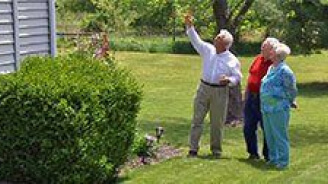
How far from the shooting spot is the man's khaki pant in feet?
30.6

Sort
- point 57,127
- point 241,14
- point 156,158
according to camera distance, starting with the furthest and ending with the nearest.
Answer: point 241,14
point 156,158
point 57,127

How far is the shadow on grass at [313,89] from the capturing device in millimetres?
25516

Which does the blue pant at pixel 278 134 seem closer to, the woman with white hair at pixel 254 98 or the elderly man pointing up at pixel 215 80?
the woman with white hair at pixel 254 98

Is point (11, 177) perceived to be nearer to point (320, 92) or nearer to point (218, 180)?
point (218, 180)

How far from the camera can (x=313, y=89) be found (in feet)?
89.9

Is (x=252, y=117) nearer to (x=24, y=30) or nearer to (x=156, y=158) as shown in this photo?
(x=156, y=158)

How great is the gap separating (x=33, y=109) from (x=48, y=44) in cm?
303

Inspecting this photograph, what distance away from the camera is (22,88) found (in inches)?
292

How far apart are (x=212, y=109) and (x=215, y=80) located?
1.34 feet

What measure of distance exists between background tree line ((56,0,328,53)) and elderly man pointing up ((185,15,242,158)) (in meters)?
5.34

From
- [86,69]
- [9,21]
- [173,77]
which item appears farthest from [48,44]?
[173,77]

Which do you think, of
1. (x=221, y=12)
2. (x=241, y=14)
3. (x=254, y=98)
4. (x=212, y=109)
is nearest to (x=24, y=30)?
(x=212, y=109)

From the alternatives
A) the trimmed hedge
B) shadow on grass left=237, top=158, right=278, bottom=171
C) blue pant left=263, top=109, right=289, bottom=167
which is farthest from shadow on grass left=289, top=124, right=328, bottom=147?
the trimmed hedge

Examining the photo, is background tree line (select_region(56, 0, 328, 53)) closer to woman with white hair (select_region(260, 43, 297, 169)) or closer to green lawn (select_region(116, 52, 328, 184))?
green lawn (select_region(116, 52, 328, 184))
